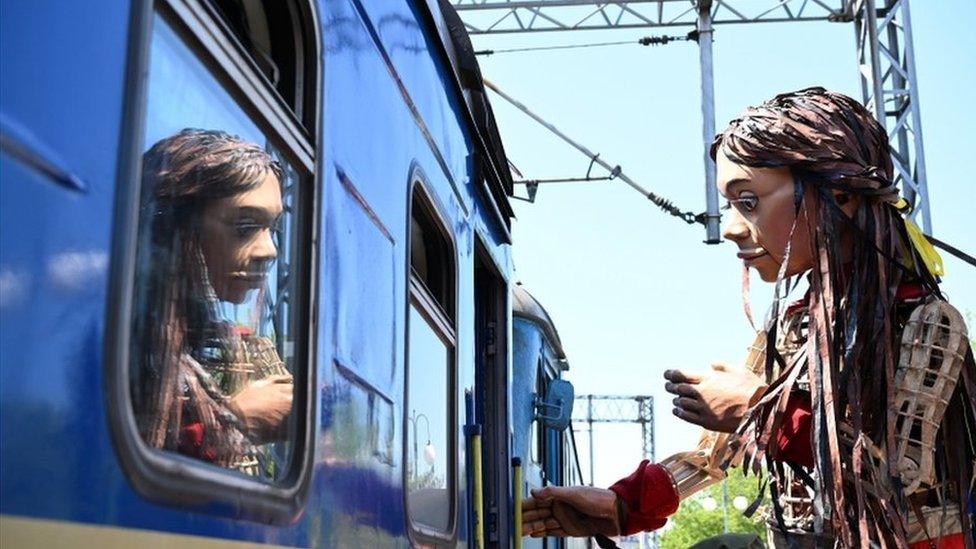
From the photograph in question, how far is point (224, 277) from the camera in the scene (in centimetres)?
181

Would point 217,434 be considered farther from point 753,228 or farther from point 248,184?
point 753,228

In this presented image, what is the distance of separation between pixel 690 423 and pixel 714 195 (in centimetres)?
815

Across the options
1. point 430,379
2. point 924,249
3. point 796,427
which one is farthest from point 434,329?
point 924,249

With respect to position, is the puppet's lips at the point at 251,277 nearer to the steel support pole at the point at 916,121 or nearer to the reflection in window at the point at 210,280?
the reflection in window at the point at 210,280

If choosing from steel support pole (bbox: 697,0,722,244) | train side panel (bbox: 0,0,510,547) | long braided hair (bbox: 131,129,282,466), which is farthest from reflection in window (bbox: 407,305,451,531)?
steel support pole (bbox: 697,0,722,244)

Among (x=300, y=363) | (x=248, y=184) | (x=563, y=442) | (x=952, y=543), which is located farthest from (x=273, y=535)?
(x=563, y=442)

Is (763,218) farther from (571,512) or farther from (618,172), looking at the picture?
(618,172)

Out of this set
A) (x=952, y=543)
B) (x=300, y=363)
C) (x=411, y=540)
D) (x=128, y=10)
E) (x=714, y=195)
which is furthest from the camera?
(x=714, y=195)

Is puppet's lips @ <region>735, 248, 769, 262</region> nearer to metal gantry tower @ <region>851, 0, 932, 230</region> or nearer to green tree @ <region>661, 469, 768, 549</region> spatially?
metal gantry tower @ <region>851, 0, 932, 230</region>

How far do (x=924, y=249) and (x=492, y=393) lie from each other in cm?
212

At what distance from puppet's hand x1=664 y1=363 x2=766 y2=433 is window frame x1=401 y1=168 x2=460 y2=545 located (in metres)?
0.61

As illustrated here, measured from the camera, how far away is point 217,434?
5.74ft

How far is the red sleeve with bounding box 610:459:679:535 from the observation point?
12.0 feet

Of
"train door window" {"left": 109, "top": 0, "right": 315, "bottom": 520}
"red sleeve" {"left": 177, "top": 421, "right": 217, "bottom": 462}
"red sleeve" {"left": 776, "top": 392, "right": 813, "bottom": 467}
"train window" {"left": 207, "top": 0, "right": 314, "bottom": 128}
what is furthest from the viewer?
"red sleeve" {"left": 776, "top": 392, "right": 813, "bottom": 467}
